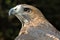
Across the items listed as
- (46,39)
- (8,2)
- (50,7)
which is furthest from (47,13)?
(46,39)

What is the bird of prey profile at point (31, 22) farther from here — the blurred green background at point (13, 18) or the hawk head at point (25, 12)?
the blurred green background at point (13, 18)

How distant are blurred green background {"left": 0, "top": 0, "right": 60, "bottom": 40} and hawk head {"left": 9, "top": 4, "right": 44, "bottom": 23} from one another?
4.06 ft

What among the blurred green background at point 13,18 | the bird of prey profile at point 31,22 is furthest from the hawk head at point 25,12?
the blurred green background at point 13,18

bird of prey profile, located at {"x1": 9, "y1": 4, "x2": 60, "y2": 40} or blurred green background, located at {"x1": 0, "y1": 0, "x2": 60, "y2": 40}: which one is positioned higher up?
bird of prey profile, located at {"x1": 9, "y1": 4, "x2": 60, "y2": 40}

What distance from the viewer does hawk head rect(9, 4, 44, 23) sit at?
658 centimetres

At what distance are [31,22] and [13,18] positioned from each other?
261cm

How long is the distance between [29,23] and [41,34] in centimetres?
53

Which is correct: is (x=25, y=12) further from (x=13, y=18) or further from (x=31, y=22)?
(x=13, y=18)

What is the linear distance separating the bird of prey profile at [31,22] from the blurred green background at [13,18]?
125 centimetres

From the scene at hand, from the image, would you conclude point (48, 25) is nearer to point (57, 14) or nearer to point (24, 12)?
point (24, 12)

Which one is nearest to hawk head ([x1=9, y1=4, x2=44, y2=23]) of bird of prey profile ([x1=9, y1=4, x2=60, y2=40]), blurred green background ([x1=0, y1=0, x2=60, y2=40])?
bird of prey profile ([x1=9, y1=4, x2=60, y2=40])

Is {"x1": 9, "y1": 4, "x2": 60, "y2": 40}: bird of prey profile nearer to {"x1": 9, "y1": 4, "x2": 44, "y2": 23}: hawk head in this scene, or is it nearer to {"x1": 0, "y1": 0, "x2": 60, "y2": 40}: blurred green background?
{"x1": 9, "y1": 4, "x2": 44, "y2": 23}: hawk head

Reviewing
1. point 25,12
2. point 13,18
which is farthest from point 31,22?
point 13,18

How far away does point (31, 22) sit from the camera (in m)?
6.65
